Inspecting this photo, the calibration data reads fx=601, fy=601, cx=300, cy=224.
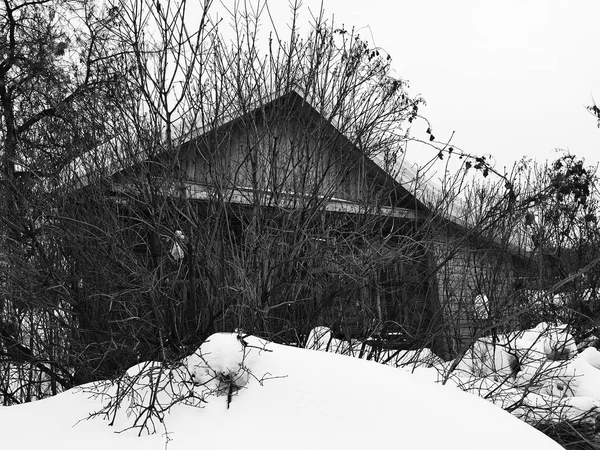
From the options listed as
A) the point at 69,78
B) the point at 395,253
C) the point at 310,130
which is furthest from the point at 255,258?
the point at 69,78

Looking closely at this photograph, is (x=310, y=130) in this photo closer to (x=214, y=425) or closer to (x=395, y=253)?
(x=395, y=253)

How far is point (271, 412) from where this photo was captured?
276cm

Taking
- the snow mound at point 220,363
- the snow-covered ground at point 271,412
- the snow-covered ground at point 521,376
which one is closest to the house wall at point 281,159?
the snow-covered ground at point 521,376

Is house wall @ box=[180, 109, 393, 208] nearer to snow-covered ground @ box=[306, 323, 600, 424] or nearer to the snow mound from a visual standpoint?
snow-covered ground @ box=[306, 323, 600, 424]

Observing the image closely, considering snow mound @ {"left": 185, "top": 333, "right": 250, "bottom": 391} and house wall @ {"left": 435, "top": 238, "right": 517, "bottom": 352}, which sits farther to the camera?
house wall @ {"left": 435, "top": 238, "right": 517, "bottom": 352}

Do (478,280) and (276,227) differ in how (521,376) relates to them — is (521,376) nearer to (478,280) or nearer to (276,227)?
(478,280)

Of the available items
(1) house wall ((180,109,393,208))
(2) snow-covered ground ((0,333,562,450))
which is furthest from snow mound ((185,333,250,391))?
(1) house wall ((180,109,393,208))

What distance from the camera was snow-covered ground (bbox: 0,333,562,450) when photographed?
262cm

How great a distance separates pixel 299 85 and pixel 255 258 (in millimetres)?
1870

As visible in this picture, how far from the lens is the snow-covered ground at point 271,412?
262 cm

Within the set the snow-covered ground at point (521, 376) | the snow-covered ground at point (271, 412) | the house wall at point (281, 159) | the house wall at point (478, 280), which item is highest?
the house wall at point (281, 159)

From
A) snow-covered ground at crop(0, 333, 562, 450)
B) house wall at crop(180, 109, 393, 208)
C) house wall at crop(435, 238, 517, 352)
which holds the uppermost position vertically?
house wall at crop(180, 109, 393, 208)

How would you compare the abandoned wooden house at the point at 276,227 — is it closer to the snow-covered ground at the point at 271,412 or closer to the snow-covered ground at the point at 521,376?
the snow-covered ground at the point at 521,376

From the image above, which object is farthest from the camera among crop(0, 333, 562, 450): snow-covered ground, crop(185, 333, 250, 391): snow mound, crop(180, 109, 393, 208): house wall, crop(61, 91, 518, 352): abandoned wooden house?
crop(180, 109, 393, 208): house wall
